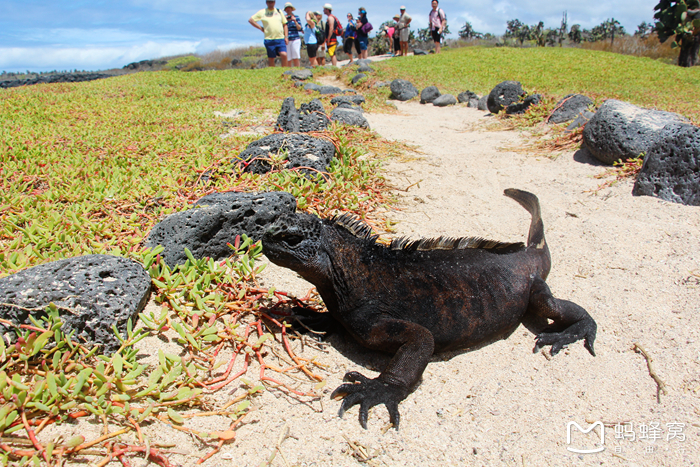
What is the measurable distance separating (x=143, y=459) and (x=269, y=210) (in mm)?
1616

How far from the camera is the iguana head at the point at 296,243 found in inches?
78.0

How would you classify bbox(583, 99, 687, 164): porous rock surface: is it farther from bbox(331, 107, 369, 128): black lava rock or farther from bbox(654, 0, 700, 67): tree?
bbox(654, 0, 700, 67): tree

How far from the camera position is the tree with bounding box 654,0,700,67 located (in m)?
16.1

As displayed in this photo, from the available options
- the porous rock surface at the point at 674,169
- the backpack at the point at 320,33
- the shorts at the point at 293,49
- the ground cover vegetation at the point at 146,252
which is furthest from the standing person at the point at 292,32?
the porous rock surface at the point at 674,169

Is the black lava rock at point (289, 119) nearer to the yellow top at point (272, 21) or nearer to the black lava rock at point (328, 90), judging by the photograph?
the black lava rock at point (328, 90)

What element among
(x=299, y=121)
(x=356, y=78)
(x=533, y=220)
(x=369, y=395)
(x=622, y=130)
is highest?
(x=356, y=78)

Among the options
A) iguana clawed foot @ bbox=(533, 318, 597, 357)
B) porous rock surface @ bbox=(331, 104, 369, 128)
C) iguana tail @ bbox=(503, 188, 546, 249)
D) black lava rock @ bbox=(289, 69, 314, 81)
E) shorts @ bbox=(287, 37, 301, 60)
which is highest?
shorts @ bbox=(287, 37, 301, 60)

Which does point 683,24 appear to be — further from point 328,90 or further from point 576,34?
point 576,34

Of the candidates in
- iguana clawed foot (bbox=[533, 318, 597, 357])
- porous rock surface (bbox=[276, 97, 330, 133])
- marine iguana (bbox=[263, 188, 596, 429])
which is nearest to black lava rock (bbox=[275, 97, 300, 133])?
porous rock surface (bbox=[276, 97, 330, 133])

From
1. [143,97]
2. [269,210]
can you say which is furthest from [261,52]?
[269,210]

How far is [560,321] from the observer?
252 cm

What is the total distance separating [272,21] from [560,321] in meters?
11.8

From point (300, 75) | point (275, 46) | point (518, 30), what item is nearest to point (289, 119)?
point (300, 75)

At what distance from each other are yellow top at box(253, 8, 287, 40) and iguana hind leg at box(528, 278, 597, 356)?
11652 millimetres
